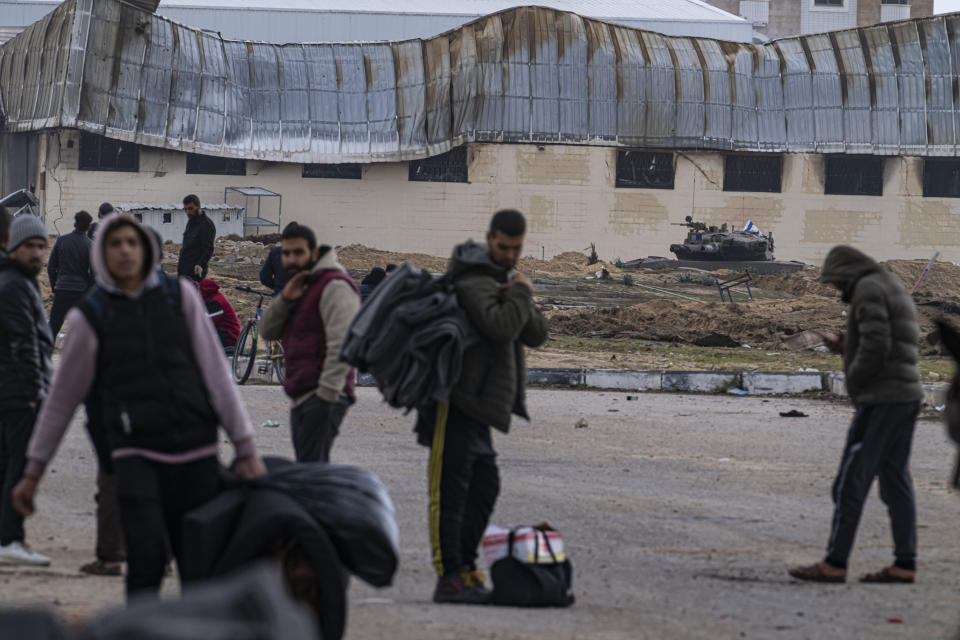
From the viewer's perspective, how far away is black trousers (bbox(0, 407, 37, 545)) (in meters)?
6.66

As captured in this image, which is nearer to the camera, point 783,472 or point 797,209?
point 783,472

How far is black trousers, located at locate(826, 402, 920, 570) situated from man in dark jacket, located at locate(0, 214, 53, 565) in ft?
13.7

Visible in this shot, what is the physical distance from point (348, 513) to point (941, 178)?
36.3 meters

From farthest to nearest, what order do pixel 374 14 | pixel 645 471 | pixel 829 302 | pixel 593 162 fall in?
pixel 374 14 < pixel 593 162 < pixel 829 302 < pixel 645 471

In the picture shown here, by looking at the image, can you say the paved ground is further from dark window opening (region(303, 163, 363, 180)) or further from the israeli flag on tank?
dark window opening (region(303, 163, 363, 180))

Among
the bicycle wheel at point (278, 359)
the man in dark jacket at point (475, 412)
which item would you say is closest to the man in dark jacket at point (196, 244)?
the bicycle wheel at point (278, 359)

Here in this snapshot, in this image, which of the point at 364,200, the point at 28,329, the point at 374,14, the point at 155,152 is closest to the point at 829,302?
the point at 364,200

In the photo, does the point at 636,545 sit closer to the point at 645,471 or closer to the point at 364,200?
the point at 645,471

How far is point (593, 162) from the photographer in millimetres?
36500

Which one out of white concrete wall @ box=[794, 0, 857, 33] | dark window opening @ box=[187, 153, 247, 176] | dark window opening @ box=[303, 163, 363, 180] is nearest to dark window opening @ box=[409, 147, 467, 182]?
dark window opening @ box=[303, 163, 363, 180]

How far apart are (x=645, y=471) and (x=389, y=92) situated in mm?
28041

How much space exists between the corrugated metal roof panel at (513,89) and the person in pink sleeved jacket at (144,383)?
3073 centimetres

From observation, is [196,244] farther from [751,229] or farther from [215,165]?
[751,229]

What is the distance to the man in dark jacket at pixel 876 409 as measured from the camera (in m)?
6.78
